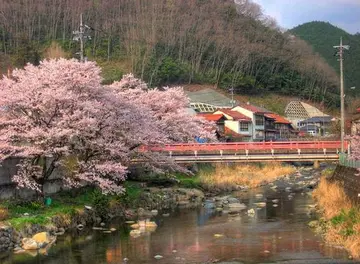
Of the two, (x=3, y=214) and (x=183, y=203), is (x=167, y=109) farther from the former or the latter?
(x=3, y=214)

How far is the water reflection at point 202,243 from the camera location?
18.1m

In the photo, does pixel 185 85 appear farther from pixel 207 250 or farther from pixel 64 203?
pixel 207 250

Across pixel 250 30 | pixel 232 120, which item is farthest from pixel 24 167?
pixel 250 30

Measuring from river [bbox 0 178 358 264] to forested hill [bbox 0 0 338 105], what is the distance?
2389 inches

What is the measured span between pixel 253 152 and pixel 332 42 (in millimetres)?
143142

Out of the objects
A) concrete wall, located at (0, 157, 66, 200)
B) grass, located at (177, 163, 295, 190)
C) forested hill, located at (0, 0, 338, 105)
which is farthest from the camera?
forested hill, located at (0, 0, 338, 105)

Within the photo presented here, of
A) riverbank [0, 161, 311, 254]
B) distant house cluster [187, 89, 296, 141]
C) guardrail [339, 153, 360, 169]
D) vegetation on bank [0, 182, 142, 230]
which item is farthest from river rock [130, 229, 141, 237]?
distant house cluster [187, 89, 296, 141]

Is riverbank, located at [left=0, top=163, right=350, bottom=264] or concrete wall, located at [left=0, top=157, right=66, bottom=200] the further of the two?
concrete wall, located at [left=0, top=157, right=66, bottom=200]

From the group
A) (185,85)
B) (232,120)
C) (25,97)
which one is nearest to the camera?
(25,97)

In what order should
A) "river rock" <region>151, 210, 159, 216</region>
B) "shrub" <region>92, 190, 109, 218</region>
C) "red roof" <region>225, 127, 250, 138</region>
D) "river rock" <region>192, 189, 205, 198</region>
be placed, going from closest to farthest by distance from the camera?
"shrub" <region>92, 190, 109, 218</region>, "river rock" <region>151, 210, 159, 216</region>, "river rock" <region>192, 189, 205, 198</region>, "red roof" <region>225, 127, 250, 138</region>

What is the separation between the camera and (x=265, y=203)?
33688 mm

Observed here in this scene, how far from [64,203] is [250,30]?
4303 inches

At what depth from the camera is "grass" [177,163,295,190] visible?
42169 mm

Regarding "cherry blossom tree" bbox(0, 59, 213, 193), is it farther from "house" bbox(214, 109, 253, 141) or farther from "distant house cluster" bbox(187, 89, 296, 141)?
"house" bbox(214, 109, 253, 141)
